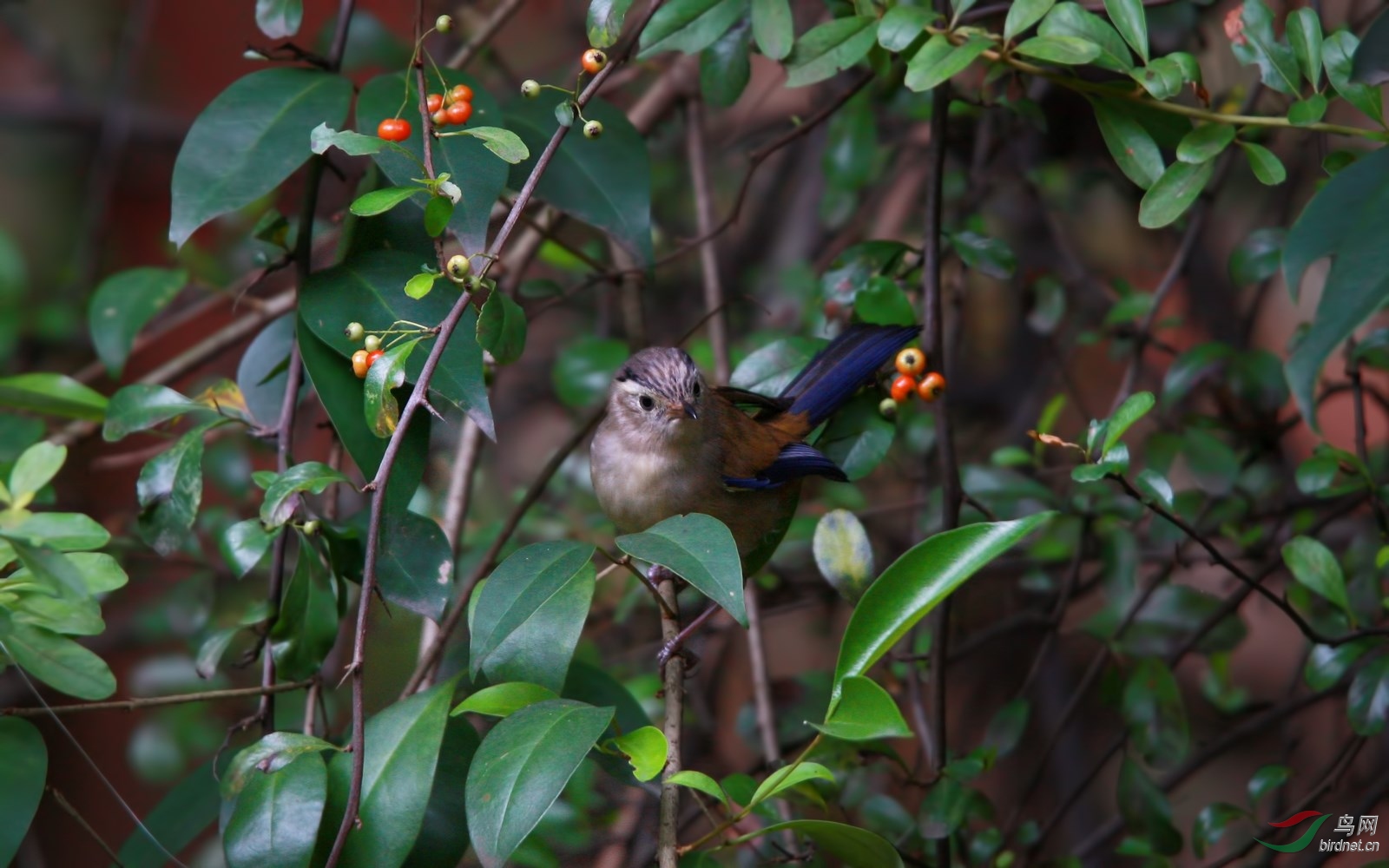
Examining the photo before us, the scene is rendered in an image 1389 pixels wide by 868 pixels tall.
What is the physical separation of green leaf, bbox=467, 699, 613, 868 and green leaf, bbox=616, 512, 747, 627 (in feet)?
0.75

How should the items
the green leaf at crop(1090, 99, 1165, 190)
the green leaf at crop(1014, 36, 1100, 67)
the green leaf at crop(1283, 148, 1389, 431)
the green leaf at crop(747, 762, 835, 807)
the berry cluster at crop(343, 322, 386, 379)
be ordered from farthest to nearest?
1. the green leaf at crop(1090, 99, 1165, 190)
2. the green leaf at crop(1014, 36, 1100, 67)
3. the berry cluster at crop(343, 322, 386, 379)
4. the green leaf at crop(747, 762, 835, 807)
5. the green leaf at crop(1283, 148, 1389, 431)

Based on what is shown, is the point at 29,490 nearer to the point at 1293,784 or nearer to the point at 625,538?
the point at 625,538

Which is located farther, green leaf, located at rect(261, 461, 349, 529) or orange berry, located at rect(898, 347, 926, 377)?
orange berry, located at rect(898, 347, 926, 377)

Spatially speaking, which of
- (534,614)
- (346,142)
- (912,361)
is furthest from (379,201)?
(912,361)

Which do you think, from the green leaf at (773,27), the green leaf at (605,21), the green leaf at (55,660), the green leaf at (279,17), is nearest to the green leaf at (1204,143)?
the green leaf at (773,27)

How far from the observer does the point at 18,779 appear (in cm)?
156

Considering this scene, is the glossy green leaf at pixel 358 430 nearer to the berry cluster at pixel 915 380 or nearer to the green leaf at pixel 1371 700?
the berry cluster at pixel 915 380

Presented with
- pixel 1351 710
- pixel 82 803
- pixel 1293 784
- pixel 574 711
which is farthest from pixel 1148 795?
pixel 82 803

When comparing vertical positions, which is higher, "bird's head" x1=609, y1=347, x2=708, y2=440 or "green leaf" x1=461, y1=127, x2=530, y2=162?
"green leaf" x1=461, y1=127, x2=530, y2=162

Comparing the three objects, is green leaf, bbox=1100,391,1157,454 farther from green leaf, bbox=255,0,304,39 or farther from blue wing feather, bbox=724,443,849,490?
green leaf, bbox=255,0,304,39

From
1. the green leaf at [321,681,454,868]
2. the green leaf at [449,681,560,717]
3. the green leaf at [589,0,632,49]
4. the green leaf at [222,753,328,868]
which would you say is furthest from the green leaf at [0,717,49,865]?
the green leaf at [589,0,632,49]

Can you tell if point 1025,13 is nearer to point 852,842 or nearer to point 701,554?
point 701,554

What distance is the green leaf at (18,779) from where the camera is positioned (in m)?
1.53

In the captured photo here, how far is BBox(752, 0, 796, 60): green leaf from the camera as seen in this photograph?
6.39 feet
